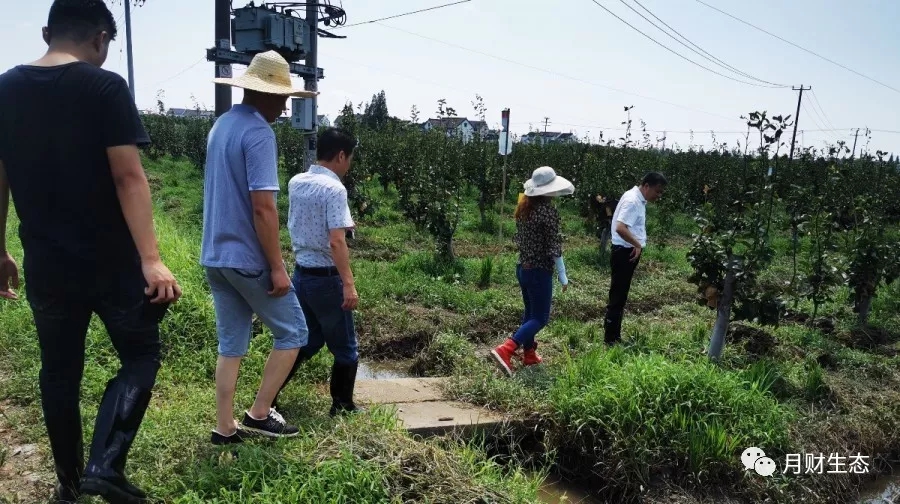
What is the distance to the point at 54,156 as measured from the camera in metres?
2.19

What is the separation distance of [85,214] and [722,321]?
4.33 metres

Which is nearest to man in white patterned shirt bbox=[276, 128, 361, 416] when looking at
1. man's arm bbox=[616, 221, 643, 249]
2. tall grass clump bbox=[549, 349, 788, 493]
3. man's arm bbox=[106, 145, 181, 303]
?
man's arm bbox=[106, 145, 181, 303]

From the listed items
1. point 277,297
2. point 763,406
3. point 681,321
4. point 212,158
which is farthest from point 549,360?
point 212,158

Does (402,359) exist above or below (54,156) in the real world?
below

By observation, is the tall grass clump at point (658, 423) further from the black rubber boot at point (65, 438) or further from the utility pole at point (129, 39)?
the utility pole at point (129, 39)

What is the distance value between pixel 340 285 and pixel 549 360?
2.27 metres

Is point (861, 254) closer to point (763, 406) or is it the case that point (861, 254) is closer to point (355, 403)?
point (763, 406)

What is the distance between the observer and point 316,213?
316 centimetres

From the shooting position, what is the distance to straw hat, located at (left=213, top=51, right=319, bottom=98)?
2.78 meters

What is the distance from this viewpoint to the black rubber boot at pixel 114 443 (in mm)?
2209

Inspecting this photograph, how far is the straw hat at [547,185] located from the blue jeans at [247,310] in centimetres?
208

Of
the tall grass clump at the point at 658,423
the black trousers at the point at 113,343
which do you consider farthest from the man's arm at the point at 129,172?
the tall grass clump at the point at 658,423

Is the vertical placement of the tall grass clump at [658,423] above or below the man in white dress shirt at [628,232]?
below

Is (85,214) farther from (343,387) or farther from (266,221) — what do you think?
(343,387)
